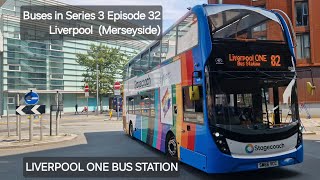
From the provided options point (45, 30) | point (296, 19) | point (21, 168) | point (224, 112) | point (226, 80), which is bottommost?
point (21, 168)

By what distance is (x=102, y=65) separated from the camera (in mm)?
50031

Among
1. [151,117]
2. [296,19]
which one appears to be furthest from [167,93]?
[296,19]

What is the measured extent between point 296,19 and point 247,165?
28.0 m

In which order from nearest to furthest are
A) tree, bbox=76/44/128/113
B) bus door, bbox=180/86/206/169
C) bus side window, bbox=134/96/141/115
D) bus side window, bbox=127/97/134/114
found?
bus door, bbox=180/86/206/169, bus side window, bbox=134/96/141/115, bus side window, bbox=127/97/134/114, tree, bbox=76/44/128/113

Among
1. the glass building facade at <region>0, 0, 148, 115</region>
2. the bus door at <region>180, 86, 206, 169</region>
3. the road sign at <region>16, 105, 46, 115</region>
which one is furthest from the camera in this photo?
the glass building facade at <region>0, 0, 148, 115</region>

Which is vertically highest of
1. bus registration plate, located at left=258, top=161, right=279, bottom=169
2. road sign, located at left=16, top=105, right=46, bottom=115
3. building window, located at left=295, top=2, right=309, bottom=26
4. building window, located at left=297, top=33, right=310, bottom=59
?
building window, located at left=295, top=2, right=309, bottom=26

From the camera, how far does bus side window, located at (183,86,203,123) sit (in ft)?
24.3

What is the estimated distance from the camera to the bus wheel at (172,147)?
9.14 metres

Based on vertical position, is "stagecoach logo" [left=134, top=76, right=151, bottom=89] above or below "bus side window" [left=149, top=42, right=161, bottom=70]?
below

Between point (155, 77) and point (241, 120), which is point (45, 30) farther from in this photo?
point (241, 120)

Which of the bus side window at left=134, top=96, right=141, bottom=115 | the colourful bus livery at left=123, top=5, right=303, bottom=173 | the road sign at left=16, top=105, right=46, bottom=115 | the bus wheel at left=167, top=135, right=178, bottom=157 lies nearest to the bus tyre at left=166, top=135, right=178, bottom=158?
the bus wheel at left=167, top=135, right=178, bottom=157

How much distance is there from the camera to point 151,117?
11719mm

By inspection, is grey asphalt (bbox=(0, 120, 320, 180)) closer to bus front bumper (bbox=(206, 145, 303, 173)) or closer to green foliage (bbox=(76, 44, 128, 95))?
bus front bumper (bbox=(206, 145, 303, 173))

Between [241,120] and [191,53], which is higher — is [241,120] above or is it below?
below
